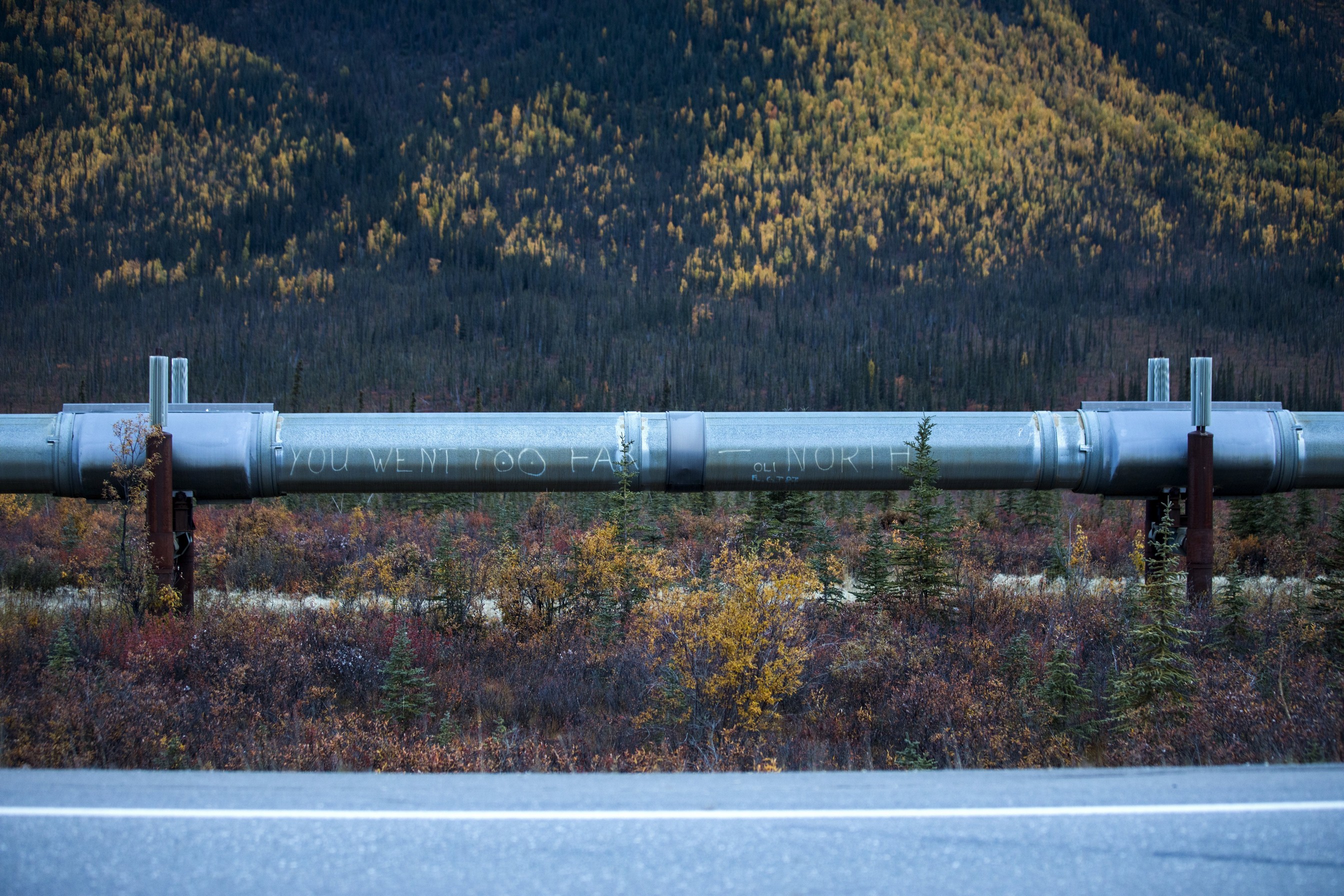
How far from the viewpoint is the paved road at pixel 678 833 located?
14.0ft

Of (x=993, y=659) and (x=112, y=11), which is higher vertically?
(x=112, y=11)

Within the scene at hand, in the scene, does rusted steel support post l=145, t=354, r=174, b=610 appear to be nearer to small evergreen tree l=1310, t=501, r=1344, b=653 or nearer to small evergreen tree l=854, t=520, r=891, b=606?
small evergreen tree l=854, t=520, r=891, b=606

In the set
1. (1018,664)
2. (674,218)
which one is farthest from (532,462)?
(674,218)

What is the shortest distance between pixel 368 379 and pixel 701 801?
92.9m

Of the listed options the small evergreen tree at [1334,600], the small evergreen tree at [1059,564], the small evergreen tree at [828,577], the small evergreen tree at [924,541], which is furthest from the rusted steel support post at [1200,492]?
the small evergreen tree at [828,577]

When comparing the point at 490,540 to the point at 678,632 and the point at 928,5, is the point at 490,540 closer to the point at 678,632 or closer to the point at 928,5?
the point at 678,632

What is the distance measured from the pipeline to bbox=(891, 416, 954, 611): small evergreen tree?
0.64 ft

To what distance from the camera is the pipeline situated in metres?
12.4

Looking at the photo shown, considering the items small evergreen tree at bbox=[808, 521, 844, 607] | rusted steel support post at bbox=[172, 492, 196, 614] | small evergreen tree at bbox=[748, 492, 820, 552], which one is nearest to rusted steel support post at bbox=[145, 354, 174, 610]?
rusted steel support post at bbox=[172, 492, 196, 614]

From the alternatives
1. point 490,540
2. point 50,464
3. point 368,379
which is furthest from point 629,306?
point 50,464

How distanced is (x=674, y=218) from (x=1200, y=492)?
397 feet

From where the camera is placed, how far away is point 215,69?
15562cm

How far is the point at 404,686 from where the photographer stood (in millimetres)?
10039

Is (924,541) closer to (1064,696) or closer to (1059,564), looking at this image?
(1064,696)
